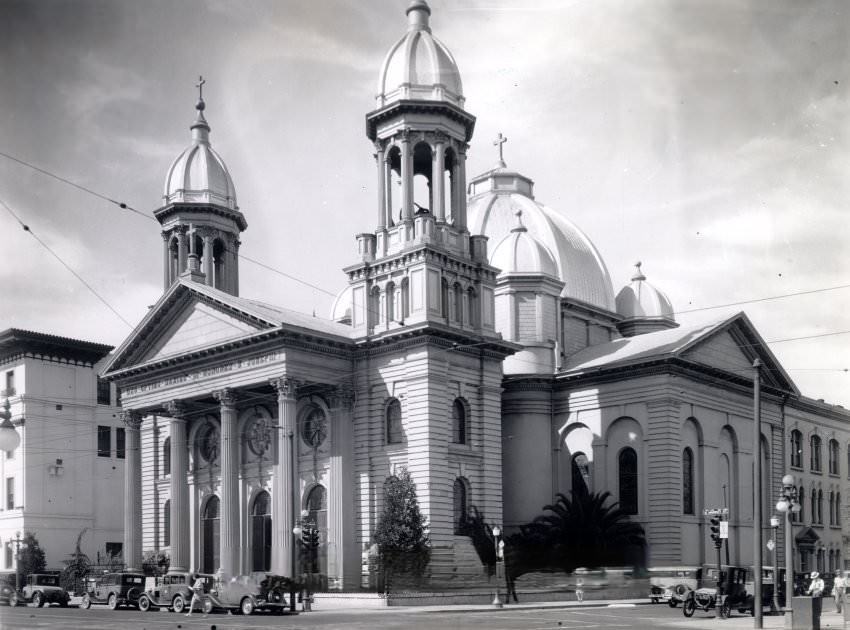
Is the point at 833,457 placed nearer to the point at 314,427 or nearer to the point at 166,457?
the point at 314,427

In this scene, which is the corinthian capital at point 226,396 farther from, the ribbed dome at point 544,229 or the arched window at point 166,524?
the ribbed dome at point 544,229

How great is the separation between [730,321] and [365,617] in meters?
33.8

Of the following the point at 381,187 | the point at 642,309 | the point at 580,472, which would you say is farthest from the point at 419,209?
the point at 642,309

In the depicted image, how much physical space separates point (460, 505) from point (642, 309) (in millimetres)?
25805

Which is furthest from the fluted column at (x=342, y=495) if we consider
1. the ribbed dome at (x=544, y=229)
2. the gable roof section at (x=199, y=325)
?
the ribbed dome at (x=544, y=229)

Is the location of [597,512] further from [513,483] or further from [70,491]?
[70,491]

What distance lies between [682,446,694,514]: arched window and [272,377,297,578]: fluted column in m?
20.7

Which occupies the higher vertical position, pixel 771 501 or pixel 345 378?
pixel 345 378

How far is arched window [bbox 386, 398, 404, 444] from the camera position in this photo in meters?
55.3

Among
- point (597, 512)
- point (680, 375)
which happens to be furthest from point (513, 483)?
point (680, 375)

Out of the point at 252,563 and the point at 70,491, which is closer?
the point at 252,563

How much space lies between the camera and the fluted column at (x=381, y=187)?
58.1m

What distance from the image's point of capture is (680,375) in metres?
59.5

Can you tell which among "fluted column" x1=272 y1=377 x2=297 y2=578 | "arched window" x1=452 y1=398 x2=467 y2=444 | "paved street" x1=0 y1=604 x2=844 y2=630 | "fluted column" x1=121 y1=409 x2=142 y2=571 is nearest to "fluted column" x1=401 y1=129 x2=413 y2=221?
"arched window" x1=452 y1=398 x2=467 y2=444
